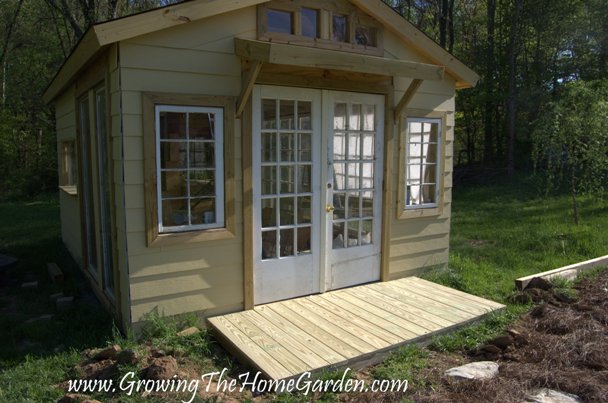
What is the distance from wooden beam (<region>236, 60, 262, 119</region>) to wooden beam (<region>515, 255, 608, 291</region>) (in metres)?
3.37

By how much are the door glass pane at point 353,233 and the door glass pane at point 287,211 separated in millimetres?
727

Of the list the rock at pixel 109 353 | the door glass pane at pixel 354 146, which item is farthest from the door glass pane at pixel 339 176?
the rock at pixel 109 353

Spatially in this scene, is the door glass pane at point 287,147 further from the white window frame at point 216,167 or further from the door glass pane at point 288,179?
the white window frame at point 216,167

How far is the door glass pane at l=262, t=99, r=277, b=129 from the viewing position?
430cm

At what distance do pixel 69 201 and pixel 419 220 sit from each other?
4.95 m

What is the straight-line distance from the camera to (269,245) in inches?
174

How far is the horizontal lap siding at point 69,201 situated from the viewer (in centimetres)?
614

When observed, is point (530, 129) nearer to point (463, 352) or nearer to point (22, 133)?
point (463, 352)

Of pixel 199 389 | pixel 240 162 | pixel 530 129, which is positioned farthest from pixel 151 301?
pixel 530 129

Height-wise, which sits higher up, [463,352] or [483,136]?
[483,136]

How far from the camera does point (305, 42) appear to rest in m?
4.34

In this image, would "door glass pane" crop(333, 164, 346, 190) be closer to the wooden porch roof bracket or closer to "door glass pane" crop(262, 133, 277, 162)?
"door glass pane" crop(262, 133, 277, 162)

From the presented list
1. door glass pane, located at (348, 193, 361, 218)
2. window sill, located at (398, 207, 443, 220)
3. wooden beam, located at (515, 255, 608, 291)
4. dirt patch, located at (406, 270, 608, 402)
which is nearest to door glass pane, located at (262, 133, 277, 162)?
door glass pane, located at (348, 193, 361, 218)

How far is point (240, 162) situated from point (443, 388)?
236cm
